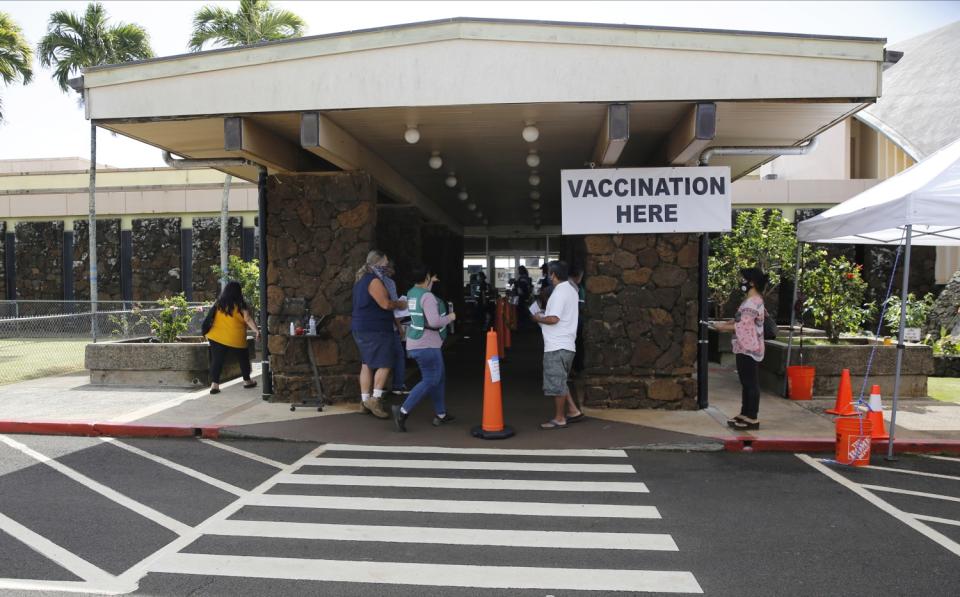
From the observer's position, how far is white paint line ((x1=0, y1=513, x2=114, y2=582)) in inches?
165

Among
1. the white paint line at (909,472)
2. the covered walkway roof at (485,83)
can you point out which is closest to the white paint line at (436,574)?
the white paint line at (909,472)

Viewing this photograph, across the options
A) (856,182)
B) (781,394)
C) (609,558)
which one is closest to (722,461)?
(609,558)

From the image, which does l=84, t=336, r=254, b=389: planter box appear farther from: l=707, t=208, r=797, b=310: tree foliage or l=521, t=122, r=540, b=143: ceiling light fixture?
l=707, t=208, r=797, b=310: tree foliage

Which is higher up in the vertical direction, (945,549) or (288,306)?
(288,306)

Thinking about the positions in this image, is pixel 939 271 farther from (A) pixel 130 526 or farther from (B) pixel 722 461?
(A) pixel 130 526

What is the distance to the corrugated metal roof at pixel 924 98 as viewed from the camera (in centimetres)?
2386

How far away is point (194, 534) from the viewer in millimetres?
4879

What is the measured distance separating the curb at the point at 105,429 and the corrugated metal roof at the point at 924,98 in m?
21.6

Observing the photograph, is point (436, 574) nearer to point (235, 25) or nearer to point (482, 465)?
point (482, 465)

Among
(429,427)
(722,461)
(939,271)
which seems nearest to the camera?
(722,461)

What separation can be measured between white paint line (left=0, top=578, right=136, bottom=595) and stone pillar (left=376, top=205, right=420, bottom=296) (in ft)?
32.7

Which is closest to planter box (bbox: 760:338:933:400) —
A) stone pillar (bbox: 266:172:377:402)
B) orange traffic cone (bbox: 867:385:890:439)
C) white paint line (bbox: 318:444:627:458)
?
orange traffic cone (bbox: 867:385:890:439)

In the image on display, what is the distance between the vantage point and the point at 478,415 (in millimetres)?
8742

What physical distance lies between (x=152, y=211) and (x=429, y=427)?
18.7 metres
